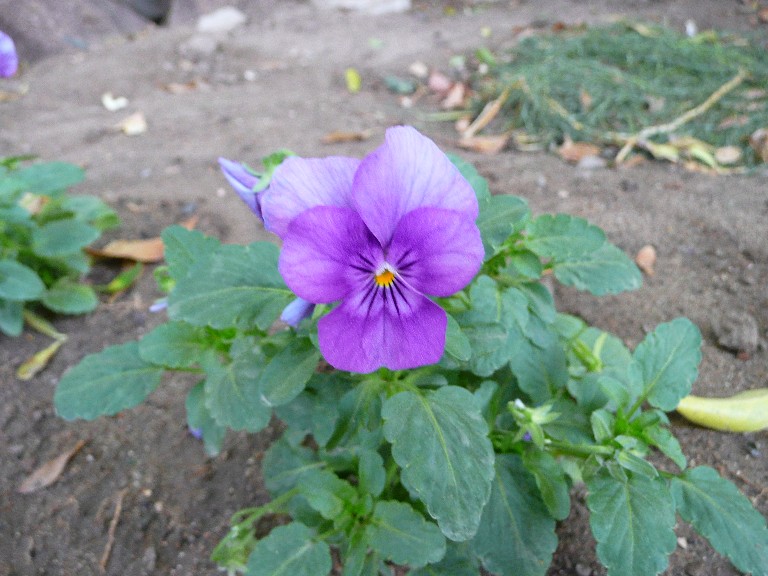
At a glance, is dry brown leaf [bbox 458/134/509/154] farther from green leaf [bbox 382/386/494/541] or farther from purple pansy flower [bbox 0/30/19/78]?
green leaf [bbox 382/386/494/541]

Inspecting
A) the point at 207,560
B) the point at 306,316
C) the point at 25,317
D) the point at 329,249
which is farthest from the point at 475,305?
the point at 25,317

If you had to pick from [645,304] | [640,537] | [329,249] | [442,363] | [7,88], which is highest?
[329,249]

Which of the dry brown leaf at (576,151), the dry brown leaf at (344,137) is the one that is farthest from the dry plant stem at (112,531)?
the dry brown leaf at (576,151)

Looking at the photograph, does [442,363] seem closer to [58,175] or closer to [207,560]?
[207,560]

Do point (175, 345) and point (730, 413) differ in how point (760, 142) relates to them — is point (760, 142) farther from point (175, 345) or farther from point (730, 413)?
point (175, 345)

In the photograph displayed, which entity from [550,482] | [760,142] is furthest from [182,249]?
[760,142]

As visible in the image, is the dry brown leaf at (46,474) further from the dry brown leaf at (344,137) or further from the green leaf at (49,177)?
the dry brown leaf at (344,137)
